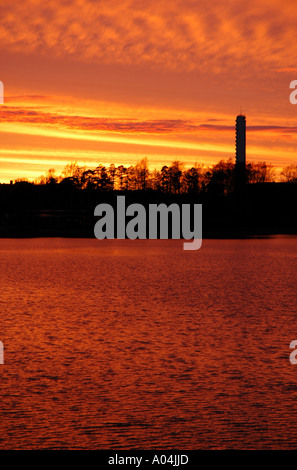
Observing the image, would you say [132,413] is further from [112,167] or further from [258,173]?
[112,167]

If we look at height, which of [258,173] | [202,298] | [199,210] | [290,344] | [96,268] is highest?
[258,173]

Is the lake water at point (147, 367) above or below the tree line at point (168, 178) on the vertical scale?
below

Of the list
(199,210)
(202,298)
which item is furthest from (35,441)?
(199,210)

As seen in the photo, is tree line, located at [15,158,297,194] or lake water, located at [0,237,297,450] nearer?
lake water, located at [0,237,297,450]

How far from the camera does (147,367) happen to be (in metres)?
9.96

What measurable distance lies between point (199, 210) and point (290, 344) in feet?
433

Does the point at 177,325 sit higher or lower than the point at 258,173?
lower

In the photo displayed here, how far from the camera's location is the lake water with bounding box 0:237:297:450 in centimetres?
703

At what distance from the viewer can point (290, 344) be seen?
38.4 ft

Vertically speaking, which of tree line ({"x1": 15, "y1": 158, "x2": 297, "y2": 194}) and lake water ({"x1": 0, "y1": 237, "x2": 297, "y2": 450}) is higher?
tree line ({"x1": 15, "y1": 158, "x2": 297, "y2": 194})

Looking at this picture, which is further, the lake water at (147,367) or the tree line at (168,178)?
the tree line at (168,178)

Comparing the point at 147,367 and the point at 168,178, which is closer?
the point at 147,367

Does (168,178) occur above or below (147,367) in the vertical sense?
above

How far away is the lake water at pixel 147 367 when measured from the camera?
7.03 meters
